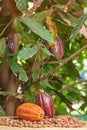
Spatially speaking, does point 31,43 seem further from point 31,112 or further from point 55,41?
point 31,112

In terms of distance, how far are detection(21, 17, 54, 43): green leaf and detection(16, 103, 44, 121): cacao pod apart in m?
0.13

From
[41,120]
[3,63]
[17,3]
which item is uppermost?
[17,3]

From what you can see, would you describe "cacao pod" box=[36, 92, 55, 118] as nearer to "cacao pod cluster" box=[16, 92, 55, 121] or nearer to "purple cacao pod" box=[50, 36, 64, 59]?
"cacao pod cluster" box=[16, 92, 55, 121]

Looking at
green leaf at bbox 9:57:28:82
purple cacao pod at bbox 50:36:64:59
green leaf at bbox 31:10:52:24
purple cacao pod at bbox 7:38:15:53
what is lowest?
green leaf at bbox 9:57:28:82

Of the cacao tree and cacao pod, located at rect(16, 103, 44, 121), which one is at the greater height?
the cacao tree

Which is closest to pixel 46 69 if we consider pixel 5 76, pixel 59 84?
pixel 5 76

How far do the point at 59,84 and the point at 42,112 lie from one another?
47 cm

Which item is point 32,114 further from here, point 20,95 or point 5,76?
point 5,76

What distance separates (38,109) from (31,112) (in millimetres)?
22

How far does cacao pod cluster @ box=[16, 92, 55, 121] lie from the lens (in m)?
0.77

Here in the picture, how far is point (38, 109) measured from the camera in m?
0.79

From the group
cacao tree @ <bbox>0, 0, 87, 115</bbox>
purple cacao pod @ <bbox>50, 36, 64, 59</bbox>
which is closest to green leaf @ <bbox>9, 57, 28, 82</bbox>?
cacao tree @ <bbox>0, 0, 87, 115</bbox>

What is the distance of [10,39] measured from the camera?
0.95 meters

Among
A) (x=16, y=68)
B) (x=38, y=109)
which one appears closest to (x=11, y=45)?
(x=16, y=68)
